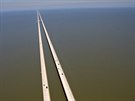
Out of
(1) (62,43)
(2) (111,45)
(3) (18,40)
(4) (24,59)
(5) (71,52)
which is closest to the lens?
(4) (24,59)

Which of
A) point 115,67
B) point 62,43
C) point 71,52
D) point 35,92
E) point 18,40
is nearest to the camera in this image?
point 35,92

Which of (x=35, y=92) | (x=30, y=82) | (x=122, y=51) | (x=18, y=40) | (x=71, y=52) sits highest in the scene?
(x=18, y=40)

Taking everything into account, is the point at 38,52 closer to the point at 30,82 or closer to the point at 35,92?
the point at 30,82

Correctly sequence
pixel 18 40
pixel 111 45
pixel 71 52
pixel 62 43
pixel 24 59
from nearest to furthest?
1. pixel 24 59
2. pixel 71 52
3. pixel 111 45
4. pixel 62 43
5. pixel 18 40

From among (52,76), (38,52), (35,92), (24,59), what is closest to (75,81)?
(52,76)

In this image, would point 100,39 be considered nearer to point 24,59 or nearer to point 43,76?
point 24,59

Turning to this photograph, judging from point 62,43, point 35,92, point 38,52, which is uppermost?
point 62,43

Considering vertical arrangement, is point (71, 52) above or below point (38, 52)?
below

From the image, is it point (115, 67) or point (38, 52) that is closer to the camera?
point (115, 67)

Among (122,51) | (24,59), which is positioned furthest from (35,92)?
(122,51)
